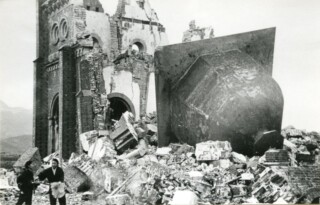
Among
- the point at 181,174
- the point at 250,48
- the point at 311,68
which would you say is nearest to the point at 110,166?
the point at 181,174

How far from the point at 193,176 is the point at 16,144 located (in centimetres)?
775

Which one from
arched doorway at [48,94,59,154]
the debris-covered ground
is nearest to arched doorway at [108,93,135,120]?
arched doorway at [48,94,59,154]

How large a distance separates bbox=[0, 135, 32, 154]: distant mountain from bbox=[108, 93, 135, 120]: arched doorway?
3.06 metres

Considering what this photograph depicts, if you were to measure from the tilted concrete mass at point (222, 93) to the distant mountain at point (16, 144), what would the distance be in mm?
4183

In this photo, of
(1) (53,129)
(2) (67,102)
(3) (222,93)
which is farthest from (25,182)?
(1) (53,129)

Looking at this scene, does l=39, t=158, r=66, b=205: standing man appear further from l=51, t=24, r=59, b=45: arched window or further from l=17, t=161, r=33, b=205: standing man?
l=51, t=24, r=59, b=45: arched window

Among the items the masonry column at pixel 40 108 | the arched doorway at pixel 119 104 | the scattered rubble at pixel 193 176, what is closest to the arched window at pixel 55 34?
the masonry column at pixel 40 108

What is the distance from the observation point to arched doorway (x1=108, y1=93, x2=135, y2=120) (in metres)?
14.4

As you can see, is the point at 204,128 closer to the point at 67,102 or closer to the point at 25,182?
the point at 25,182

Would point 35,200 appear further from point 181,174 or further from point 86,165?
point 181,174

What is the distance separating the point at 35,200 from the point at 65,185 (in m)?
0.61

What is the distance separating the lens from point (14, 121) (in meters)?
11.6

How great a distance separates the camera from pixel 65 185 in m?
8.20

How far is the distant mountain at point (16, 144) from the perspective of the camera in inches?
432
